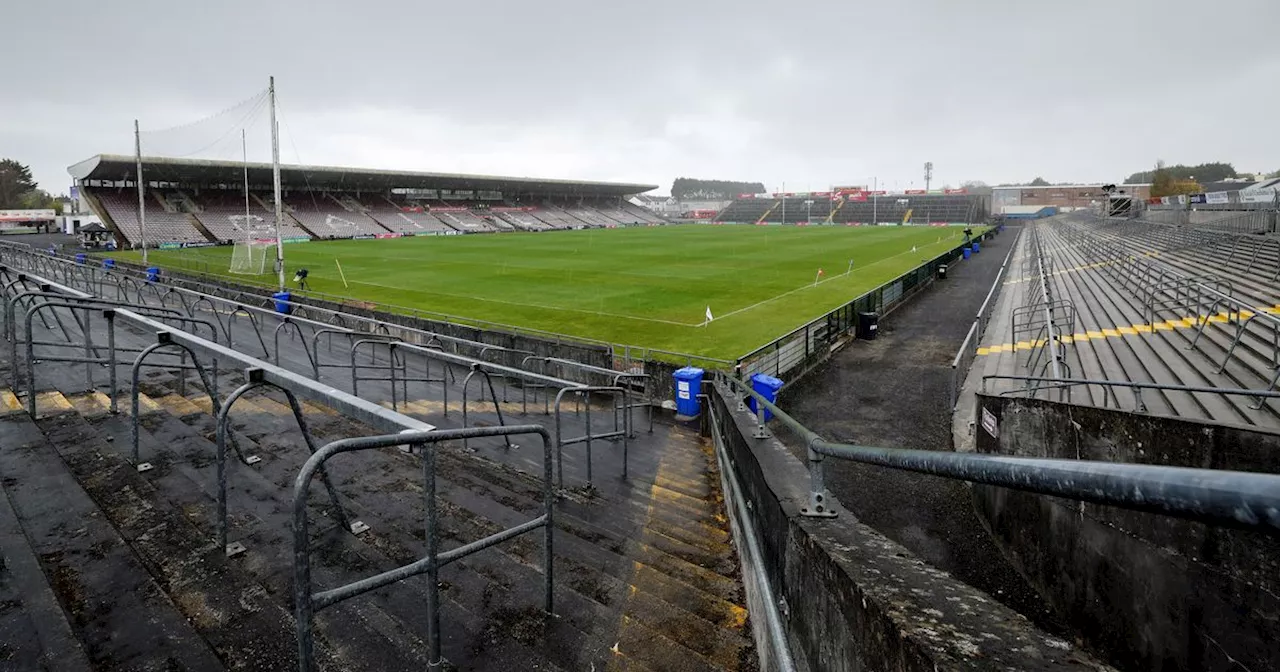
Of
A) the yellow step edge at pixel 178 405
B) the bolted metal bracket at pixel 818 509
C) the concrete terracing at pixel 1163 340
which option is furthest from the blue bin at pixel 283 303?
the bolted metal bracket at pixel 818 509

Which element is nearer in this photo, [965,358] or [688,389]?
[688,389]

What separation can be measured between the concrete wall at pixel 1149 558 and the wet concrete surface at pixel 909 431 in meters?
0.38

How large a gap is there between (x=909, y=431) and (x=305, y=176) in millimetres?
76687

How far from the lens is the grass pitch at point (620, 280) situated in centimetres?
2412

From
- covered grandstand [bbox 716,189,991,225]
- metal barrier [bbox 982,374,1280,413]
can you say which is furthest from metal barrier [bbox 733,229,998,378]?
covered grandstand [bbox 716,189,991,225]

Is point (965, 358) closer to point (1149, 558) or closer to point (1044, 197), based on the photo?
point (1149, 558)

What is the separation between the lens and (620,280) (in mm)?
36500

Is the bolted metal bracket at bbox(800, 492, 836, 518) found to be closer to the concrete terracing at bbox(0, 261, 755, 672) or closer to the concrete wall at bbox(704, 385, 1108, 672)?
the concrete wall at bbox(704, 385, 1108, 672)

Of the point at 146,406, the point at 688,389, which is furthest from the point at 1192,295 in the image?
the point at 146,406

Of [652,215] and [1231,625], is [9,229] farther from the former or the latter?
[1231,625]

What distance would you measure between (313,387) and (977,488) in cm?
899

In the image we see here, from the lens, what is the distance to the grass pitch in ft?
79.2

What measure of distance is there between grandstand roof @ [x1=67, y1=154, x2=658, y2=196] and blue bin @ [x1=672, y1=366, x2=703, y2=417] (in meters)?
62.8

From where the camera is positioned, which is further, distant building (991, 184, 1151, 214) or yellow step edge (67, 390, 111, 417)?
distant building (991, 184, 1151, 214)
